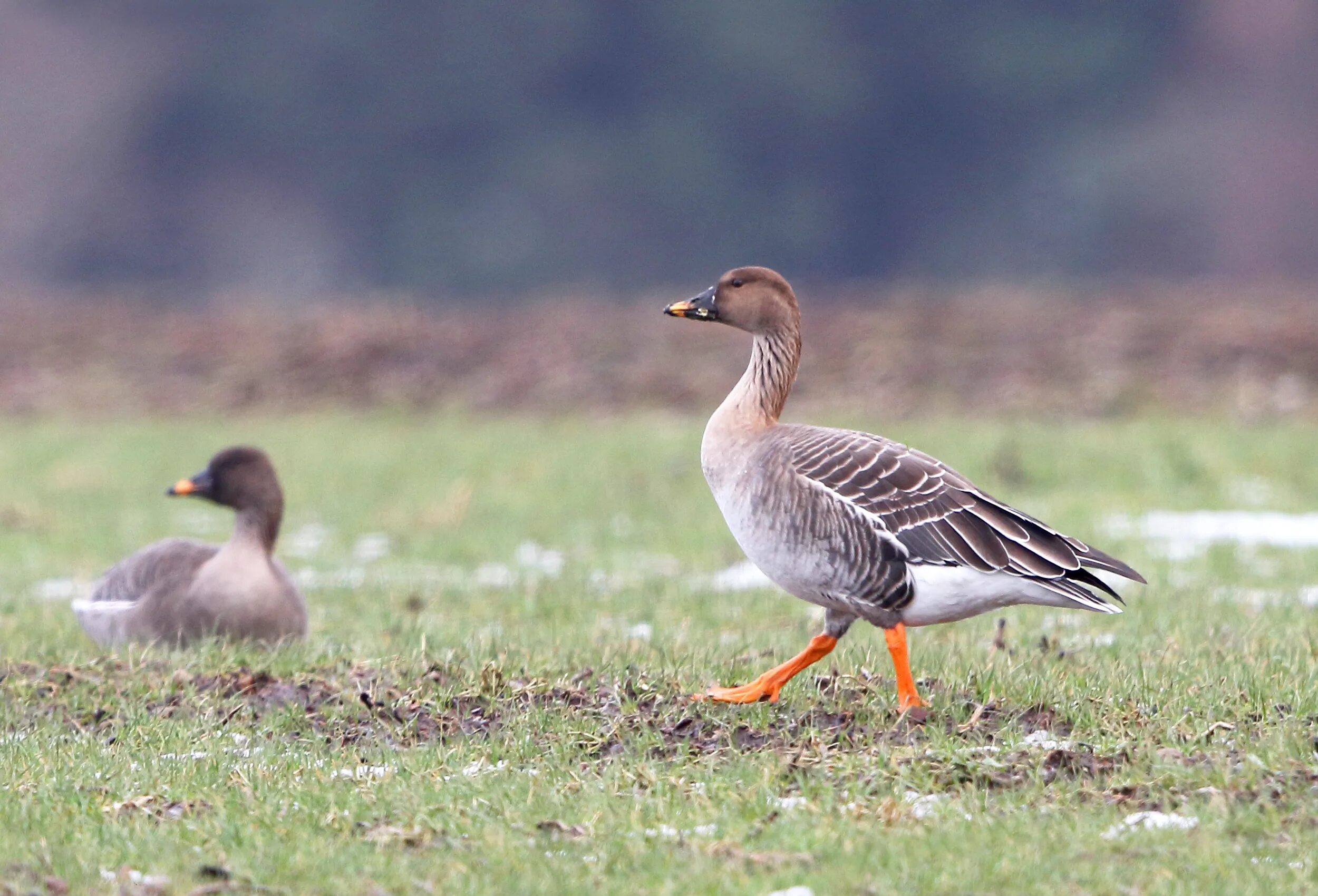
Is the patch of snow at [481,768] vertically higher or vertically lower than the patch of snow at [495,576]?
lower

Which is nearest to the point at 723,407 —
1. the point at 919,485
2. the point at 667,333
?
the point at 919,485

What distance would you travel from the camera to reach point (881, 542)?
20.0 feet

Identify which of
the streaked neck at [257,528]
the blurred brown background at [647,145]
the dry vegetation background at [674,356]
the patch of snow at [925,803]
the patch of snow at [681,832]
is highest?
the blurred brown background at [647,145]

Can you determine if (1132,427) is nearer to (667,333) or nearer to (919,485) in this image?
(667,333)

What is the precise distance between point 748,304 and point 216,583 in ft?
10.4

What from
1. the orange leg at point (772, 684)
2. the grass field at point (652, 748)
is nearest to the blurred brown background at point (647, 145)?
Result: the grass field at point (652, 748)

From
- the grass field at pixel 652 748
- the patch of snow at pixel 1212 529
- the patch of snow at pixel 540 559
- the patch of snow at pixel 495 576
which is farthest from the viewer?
the patch of snow at pixel 1212 529

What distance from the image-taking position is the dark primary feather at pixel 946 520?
609 centimetres

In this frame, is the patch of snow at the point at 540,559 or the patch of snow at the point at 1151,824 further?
the patch of snow at the point at 540,559

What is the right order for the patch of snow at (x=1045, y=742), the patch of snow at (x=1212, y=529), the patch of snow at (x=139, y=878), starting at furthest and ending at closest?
the patch of snow at (x=1212, y=529) → the patch of snow at (x=1045, y=742) → the patch of snow at (x=139, y=878)

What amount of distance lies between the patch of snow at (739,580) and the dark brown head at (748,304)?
365cm

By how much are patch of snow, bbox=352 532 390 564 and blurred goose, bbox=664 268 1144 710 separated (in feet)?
22.3

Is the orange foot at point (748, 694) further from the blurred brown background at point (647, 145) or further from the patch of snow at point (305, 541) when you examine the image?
the blurred brown background at point (647, 145)

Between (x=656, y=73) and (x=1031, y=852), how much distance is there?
42930 millimetres
